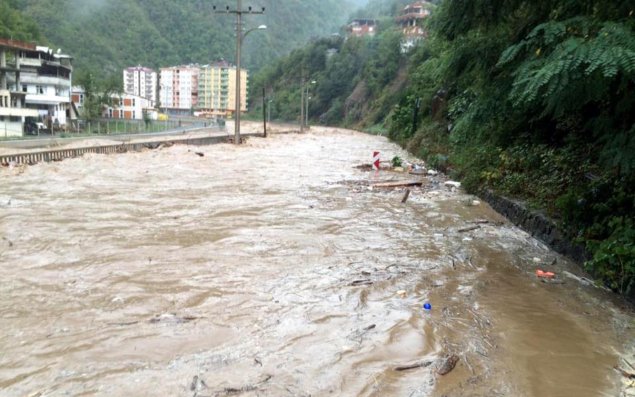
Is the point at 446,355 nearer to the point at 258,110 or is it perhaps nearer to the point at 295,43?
the point at 258,110

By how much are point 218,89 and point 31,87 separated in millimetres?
74398

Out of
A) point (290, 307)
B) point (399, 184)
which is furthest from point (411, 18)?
point (290, 307)

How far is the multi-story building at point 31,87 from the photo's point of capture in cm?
4244

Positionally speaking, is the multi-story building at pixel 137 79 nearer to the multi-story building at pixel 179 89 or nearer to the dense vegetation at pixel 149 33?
the dense vegetation at pixel 149 33

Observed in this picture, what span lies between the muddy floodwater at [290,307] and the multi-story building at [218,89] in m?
112

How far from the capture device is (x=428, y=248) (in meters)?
8.27

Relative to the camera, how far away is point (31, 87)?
4947 cm

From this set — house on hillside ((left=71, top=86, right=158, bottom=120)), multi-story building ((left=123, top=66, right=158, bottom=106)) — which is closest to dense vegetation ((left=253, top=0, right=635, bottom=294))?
house on hillside ((left=71, top=86, right=158, bottom=120))

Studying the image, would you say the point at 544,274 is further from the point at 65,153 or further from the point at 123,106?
the point at 123,106

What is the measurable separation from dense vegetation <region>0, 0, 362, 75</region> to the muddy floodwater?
102m

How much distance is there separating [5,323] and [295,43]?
18284 centimetres

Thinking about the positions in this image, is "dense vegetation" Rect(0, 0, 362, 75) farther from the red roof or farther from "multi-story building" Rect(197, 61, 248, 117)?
the red roof

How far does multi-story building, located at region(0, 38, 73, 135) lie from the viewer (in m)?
42.4

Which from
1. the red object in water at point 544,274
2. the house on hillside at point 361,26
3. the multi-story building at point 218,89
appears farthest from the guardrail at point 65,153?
the house on hillside at point 361,26
